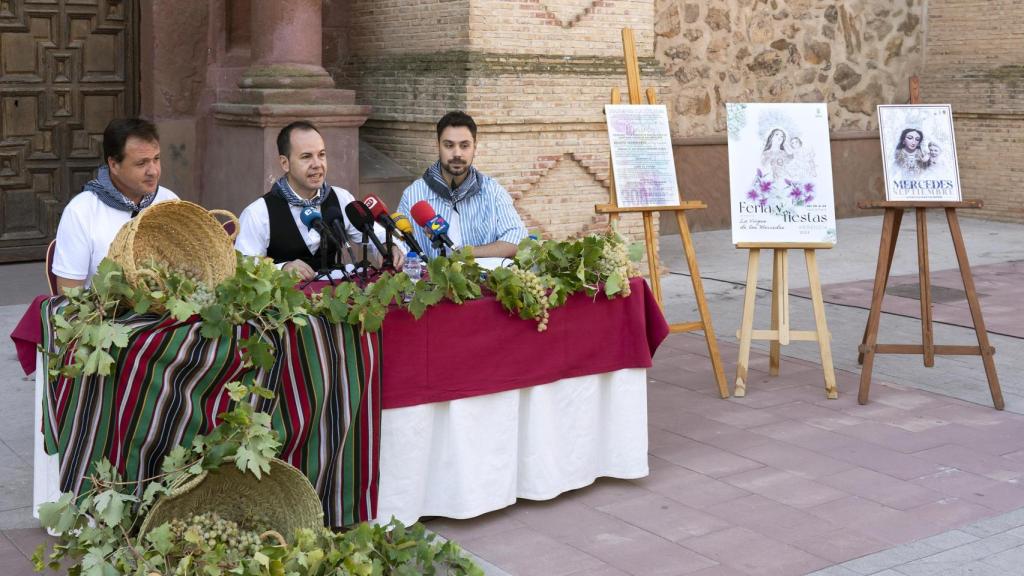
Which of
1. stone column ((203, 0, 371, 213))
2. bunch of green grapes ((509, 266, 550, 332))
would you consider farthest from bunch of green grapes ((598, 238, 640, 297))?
stone column ((203, 0, 371, 213))

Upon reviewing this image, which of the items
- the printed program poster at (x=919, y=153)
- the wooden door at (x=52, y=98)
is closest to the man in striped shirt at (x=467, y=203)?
the printed program poster at (x=919, y=153)

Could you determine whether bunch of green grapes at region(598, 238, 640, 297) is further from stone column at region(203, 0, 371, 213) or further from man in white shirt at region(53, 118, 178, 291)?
stone column at region(203, 0, 371, 213)

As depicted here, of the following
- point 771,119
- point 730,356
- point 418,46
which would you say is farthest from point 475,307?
point 418,46

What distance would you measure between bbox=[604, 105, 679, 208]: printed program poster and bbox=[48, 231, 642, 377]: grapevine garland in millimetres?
1836

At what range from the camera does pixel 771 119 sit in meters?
6.72

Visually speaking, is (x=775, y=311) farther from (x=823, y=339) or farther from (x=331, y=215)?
(x=331, y=215)

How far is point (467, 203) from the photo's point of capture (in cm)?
602

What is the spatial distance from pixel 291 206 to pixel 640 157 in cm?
205

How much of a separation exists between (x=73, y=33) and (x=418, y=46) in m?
2.59

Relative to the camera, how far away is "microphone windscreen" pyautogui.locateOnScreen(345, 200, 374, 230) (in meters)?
4.49

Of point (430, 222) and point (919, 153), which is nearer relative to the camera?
point (430, 222)

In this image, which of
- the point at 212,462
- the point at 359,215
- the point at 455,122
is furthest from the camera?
the point at 455,122

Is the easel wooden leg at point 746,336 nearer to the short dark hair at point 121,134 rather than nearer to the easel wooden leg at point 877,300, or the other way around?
the easel wooden leg at point 877,300

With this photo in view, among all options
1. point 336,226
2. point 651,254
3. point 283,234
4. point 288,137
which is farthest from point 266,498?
point 651,254
